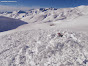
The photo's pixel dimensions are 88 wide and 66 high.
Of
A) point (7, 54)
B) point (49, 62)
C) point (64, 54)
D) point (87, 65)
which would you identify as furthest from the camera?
point (7, 54)

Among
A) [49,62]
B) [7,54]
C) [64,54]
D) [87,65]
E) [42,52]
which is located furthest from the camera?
[7,54]

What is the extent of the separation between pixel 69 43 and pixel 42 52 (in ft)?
7.91

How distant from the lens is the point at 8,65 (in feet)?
17.4

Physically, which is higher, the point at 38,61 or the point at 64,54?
the point at 64,54

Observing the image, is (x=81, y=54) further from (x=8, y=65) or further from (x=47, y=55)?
(x=8, y=65)

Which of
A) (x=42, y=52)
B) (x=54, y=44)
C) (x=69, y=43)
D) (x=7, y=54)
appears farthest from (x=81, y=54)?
(x=7, y=54)

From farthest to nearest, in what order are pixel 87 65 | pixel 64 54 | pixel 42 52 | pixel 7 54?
pixel 7 54 → pixel 42 52 → pixel 64 54 → pixel 87 65

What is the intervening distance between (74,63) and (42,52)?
240cm

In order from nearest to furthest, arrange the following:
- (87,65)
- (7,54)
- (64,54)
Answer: (87,65)
(64,54)
(7,54)

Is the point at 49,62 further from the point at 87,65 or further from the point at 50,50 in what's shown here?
the point at 87,65

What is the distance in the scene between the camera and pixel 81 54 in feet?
17.7

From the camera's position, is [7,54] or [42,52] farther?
[7,54]

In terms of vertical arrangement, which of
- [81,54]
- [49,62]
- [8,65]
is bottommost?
[8,65]

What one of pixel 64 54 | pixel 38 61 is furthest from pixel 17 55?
pixel 64 54
